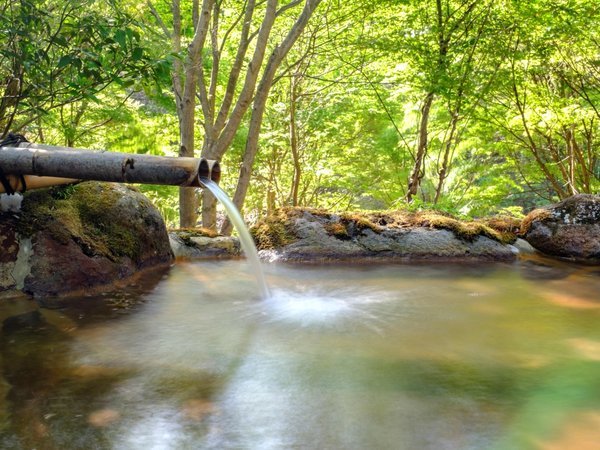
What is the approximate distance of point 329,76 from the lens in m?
14.6

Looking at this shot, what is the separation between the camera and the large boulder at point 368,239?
672 cm

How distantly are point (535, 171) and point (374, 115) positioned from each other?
466 centimetres

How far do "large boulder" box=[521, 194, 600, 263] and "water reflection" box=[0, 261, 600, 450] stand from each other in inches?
91.8

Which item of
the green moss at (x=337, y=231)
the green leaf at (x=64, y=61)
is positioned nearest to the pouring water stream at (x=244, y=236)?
the green leaf at (x=64, y=61)

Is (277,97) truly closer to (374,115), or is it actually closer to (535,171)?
(374,115)

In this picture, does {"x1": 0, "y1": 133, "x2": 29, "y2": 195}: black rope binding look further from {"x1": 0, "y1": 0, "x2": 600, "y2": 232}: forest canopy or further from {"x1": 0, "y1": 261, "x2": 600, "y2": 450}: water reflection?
{"x1": 0, "y1": 261, "x2": 600, "y2": 450}: water reflection

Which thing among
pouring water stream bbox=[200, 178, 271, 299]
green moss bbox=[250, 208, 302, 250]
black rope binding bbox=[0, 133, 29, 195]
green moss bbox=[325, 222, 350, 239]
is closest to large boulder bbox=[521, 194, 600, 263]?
green moss bbox=[325, 222, 350, 239]

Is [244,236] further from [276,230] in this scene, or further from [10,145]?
[10,145]

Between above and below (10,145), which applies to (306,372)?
below

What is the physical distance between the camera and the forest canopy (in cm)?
553

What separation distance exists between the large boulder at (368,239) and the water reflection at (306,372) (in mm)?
1748

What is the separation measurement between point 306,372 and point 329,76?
41.1ft

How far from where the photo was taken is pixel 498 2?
972cm

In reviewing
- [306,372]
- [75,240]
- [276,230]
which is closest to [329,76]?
[276,230]
